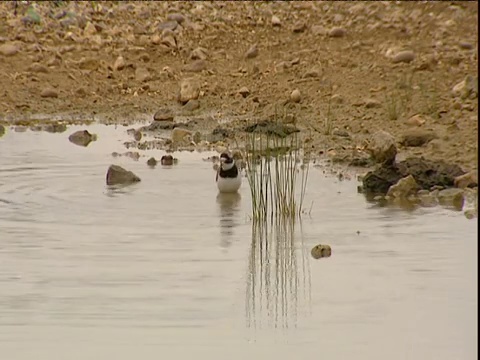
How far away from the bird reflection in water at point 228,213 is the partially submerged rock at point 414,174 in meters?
0.90

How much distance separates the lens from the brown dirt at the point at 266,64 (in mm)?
12445

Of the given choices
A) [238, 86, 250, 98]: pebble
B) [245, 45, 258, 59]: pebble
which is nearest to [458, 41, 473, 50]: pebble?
[238, 86, 250, 98]: pebble

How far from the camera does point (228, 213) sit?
9336 mm

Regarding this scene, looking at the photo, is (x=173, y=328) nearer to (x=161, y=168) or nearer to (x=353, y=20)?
(x=161, y=168)

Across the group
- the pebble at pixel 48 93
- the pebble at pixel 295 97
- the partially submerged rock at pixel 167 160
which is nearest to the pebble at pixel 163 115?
the pebble at pixel 295 97

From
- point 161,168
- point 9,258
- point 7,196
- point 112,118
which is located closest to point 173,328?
point 9,258

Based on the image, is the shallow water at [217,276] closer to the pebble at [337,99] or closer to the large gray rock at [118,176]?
the large gray rock at [118,176]

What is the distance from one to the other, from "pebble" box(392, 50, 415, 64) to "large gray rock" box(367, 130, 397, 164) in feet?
9.46

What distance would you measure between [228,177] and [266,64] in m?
5.31

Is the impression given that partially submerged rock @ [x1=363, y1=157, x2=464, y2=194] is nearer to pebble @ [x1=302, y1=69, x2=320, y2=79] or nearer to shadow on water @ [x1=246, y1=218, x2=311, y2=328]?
shadow on water @ [x1=246, y1=218, x2=311, y2=328]

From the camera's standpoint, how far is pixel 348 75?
46.0ft

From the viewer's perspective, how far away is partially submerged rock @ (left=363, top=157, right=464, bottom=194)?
9914mm

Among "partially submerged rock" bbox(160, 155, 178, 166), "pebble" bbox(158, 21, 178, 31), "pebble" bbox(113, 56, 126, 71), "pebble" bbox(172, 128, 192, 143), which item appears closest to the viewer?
"partially submerged rock" bbox(160, 155, 178, 166)

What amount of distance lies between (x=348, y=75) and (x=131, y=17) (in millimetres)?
3973
